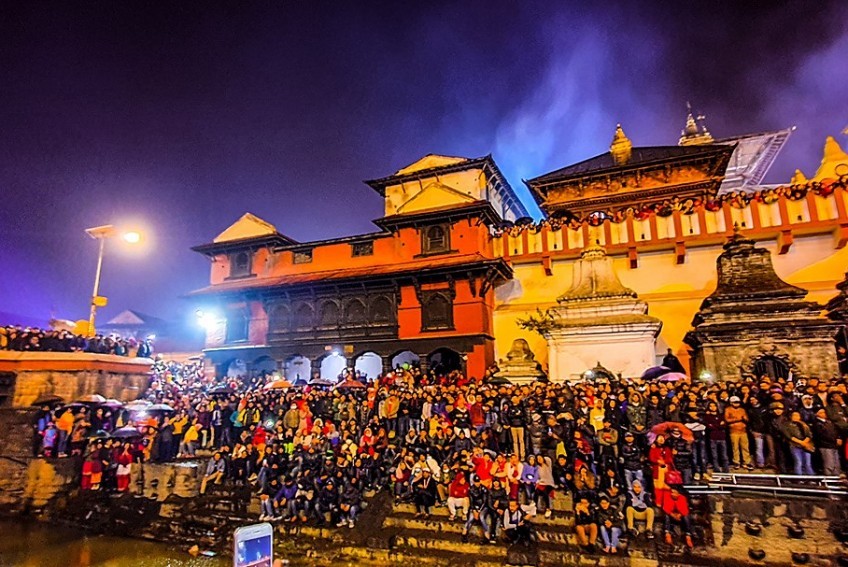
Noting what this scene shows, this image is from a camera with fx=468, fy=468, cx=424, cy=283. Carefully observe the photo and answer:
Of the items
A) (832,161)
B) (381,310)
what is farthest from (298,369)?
(832,161)

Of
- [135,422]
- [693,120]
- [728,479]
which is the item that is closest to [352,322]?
[135,422]

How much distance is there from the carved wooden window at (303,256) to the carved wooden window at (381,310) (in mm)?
5119

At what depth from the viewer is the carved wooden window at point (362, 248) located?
2461 centimetres

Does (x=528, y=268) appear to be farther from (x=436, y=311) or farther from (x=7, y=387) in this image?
(x=7, y=387)

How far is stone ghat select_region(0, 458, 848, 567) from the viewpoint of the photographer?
858 cm

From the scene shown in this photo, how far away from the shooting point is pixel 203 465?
45.8ft

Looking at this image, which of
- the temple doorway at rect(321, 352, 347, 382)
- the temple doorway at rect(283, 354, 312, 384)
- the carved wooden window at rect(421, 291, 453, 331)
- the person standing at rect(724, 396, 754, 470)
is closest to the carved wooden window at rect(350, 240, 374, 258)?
the carved wooden window at rect(421, 291, 453, 331)

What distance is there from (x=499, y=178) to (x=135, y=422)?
21727mm

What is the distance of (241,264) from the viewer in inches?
1048

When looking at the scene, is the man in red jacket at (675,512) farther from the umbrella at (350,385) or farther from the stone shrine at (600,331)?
the umbrella at (350,385)

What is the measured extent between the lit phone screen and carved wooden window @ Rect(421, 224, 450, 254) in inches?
757

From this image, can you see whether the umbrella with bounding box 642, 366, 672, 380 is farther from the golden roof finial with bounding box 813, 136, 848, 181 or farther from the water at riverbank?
the golden roof finial with bounding box 813, 136, 848, 181

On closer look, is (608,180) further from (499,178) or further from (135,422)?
(135,422)

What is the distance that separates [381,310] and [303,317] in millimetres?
4327
